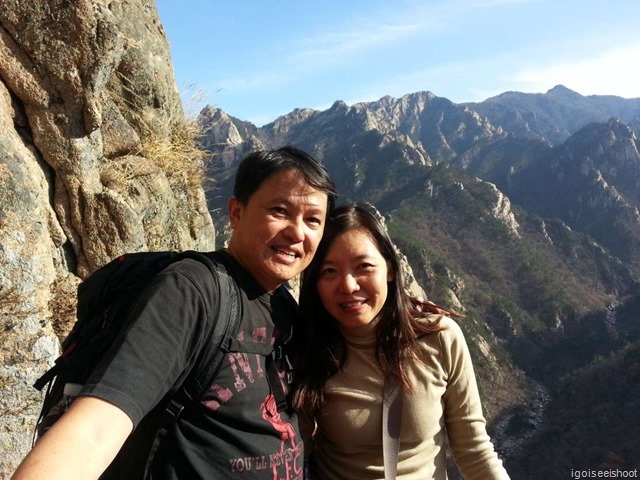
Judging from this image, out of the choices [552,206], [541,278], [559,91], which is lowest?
[541,278]

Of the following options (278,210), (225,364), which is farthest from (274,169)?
(225,364)

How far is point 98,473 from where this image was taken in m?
1.06

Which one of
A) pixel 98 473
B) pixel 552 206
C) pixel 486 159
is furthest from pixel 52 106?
pixel 486 159

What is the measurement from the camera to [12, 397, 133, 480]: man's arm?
38.5 inches

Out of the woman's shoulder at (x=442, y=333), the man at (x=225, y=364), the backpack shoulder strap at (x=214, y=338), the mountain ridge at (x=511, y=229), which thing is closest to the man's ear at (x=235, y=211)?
the man at (x=225, y=364)

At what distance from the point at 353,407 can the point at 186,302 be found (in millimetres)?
1019

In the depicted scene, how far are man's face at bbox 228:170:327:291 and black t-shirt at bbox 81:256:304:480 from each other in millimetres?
74

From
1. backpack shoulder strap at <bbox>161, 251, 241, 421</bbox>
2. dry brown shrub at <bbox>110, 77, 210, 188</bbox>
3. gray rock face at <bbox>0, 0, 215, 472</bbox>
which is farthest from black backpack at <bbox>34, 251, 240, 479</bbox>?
dry brown shrub at <bbox>110, 77, 210, 188</bbox>

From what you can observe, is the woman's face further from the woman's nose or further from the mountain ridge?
the mountain ridge

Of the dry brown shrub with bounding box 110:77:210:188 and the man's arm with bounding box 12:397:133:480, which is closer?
the man's arm with bounding box 12:397:133:480

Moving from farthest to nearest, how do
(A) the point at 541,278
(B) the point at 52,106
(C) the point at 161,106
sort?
(A) the point at 541,278
(C) the point at 161,106
(B) the point at 52,106

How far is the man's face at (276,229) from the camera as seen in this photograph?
1.68 m

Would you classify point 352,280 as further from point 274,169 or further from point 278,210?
point 274,169

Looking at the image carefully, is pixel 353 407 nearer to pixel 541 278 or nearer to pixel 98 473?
pixel 98 473
